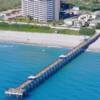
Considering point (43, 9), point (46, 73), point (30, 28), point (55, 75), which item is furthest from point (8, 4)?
point (46, 73)

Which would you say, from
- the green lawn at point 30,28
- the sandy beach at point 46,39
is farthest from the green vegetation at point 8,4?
the sandy beach at point 46,39

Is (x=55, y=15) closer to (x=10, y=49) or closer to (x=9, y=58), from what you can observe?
(x=10, y=49)

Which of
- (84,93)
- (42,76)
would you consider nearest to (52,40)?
(42,76)

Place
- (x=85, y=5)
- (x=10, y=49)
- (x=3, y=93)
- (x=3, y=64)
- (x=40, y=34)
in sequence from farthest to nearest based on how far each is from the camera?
1. (x=85, y=5)
2. (x=40, y=34)
3. (x=10, y=49)
4. (x=3, y=64)
5. (x=3, y=93)

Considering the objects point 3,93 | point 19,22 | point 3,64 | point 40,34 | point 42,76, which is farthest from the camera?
point 19,22

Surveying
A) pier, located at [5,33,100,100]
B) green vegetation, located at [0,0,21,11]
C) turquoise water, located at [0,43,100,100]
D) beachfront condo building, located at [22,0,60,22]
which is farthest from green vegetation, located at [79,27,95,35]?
green vegetation, located at [0,0,21,11]
